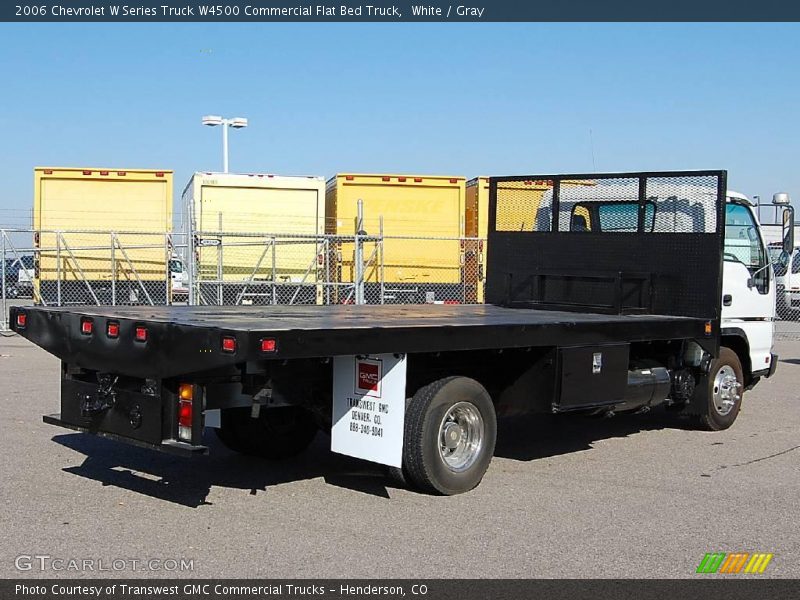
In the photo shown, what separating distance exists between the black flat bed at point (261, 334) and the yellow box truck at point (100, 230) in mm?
11242

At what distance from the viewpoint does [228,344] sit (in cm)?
551

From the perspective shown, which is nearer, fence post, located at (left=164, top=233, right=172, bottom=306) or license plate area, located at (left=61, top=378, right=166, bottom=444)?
license plate area, located at (left=61, top=378, right=166, bottom=444)

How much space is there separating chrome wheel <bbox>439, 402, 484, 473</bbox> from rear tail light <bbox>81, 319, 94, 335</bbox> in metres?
2.43

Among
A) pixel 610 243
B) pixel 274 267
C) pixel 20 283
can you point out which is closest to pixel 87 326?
pixel 610 243

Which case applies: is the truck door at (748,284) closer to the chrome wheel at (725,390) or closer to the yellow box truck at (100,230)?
the chrome wheel at (725,390)

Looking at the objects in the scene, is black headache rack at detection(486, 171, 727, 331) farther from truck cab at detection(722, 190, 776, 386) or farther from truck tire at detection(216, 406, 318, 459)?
truck tire at detection(216, 406, 318, 459)

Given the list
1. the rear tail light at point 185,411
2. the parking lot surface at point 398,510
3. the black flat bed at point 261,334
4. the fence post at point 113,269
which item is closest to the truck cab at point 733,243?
the parking lot surface at point 398,510

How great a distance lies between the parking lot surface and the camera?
5.38 m

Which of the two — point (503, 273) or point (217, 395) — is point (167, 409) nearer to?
point (217, 395)

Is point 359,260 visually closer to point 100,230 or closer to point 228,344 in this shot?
point 100,230

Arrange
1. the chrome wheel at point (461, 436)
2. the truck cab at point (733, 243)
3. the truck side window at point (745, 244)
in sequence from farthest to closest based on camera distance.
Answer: the truck side window at point (745, 244), the truck cab at point (733, 243), the chrome wheel at point (461, 436)

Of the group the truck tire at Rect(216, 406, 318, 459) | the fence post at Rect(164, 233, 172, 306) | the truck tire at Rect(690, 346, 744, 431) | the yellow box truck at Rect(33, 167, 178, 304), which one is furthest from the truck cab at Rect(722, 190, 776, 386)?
the yellow box truck at Rect(33, 167, 178, 304)

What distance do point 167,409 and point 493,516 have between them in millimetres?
2176

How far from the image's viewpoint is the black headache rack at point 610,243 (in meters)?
8.92
